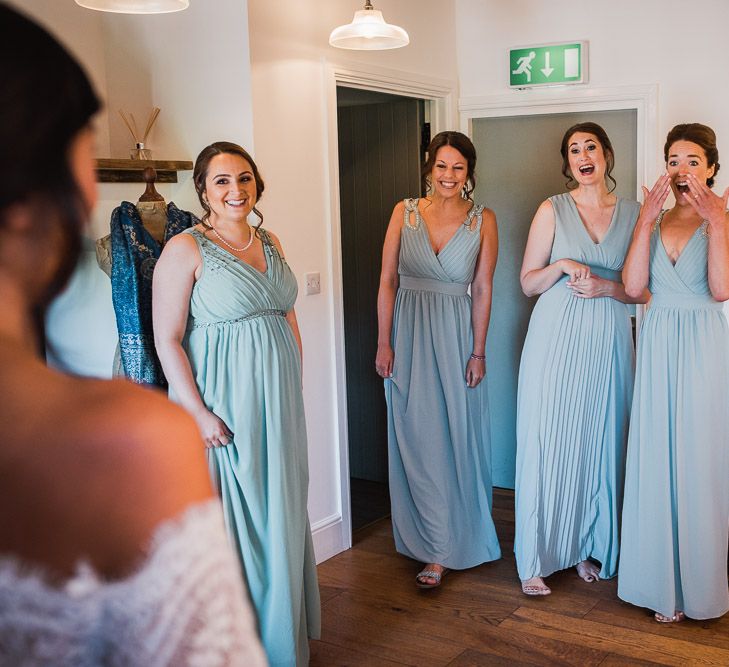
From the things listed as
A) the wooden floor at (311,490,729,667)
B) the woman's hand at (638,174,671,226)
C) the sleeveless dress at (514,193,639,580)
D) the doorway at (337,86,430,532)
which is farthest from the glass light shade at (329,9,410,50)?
the wooden floor at (311,490,729,667)

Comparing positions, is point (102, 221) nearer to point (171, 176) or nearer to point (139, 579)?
point (171, 176)

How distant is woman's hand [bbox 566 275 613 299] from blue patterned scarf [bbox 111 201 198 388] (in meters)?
1.50

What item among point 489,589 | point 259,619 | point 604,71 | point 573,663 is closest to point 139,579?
point 259,619

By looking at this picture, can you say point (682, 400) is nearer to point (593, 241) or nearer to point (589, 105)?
point (593, 241)

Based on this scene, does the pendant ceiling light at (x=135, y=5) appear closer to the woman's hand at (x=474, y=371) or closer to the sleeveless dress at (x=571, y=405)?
the sleeveless dress at (x=571, y=405)

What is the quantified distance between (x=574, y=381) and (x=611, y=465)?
387mm

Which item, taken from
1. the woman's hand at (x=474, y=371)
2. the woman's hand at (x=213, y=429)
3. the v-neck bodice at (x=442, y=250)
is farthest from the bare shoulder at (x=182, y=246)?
the woman's hand at (x=474, y=371)

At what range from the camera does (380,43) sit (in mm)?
3219

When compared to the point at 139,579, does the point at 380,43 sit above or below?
above

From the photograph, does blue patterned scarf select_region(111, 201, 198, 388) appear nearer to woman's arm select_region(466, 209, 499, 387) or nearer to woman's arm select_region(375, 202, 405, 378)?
woman's arm select_region(375, 202, 405, 378)

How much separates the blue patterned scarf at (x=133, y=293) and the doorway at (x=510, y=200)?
2.16 metres

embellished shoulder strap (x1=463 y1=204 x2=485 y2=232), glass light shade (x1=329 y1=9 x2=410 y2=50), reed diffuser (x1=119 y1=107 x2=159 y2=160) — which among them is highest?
glass light shade (x1=329 y1=9 x2=410 y2=50)

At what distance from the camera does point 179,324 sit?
2.62m

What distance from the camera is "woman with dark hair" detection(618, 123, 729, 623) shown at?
3.10 m
